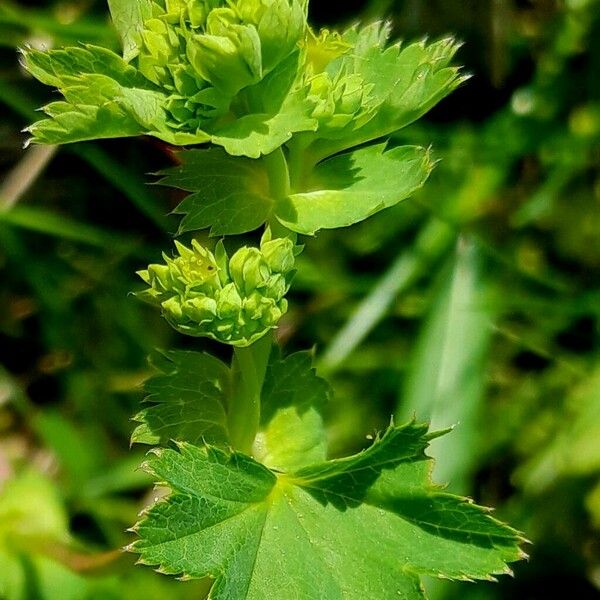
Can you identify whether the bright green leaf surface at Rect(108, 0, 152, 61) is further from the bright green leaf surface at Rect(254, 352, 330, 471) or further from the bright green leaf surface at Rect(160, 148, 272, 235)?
the bright green leaf surface at Rect(254, 352, 330, 471)

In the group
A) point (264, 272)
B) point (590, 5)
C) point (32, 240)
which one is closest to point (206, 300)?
point (264, 272)

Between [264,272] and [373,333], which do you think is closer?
[264,272]

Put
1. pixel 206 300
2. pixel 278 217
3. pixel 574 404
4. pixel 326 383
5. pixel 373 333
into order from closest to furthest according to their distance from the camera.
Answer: pixel 206 300 → pixel 278 217 → pixel 326 383 → pixel 574 404 → pixel 373 333

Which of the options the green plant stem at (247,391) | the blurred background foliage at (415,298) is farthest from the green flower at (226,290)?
the blurred background foliage at (415,298)

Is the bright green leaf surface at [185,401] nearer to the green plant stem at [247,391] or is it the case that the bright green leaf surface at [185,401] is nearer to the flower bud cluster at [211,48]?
the green plant stem at [247,391]

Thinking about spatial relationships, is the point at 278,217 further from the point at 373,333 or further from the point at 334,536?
the point at 373,333

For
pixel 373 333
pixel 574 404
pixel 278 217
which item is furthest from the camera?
pixel 373 333

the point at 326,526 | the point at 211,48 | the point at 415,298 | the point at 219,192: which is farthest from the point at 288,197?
the point at 415,298

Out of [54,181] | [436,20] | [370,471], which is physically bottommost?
[370,471]
